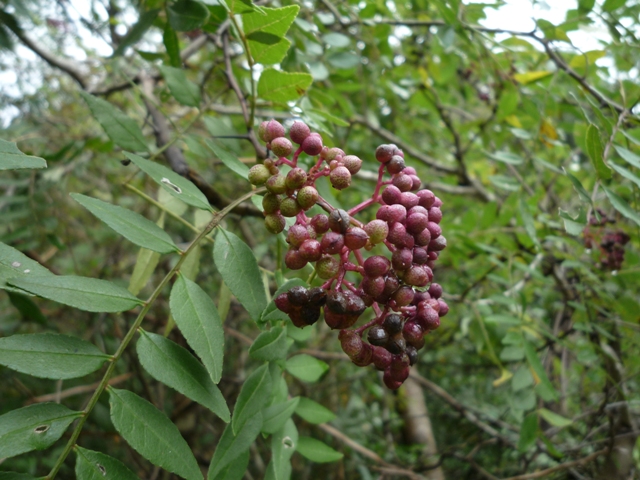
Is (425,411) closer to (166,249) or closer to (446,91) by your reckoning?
(446,91)

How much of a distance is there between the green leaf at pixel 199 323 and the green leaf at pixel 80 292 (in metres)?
0.08

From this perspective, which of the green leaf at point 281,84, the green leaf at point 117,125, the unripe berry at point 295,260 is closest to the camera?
the unripe berry at point 295,260

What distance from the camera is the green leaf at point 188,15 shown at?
39.8 inches

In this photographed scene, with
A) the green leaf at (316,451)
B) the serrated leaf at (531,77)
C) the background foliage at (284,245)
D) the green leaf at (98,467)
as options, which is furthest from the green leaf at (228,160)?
the serrated leaf at (531,77)

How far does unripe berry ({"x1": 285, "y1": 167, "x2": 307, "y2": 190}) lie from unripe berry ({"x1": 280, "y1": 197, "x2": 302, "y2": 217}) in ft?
0.07

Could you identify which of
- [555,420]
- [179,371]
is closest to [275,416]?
[179,371]

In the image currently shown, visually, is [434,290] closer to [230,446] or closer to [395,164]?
[395,164]

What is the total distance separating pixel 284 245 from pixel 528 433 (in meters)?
1.28

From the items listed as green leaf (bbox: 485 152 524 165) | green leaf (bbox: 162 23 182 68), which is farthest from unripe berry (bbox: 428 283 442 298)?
green leaf (bbox: 485 152 524 165)

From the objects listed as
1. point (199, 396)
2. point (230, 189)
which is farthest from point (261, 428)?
point (230, 189)

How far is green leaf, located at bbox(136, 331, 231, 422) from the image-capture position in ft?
2.35

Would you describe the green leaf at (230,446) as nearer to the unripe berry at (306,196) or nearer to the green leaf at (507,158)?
the unripe berry at (306,196)

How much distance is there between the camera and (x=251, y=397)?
78 cm

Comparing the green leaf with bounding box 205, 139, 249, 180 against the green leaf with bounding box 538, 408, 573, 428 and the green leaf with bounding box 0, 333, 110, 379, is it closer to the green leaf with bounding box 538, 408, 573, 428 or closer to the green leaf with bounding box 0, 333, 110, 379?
the green leaf with bounding box 0, 333, 110, 379
